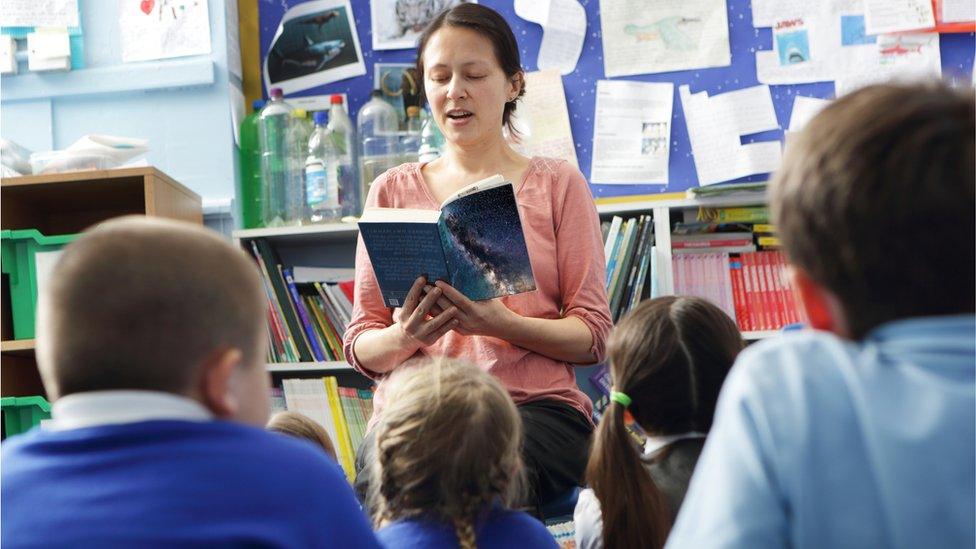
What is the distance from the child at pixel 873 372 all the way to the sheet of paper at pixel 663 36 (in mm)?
2171

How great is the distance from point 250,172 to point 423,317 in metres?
1.38

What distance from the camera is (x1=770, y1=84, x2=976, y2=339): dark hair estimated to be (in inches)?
26.0

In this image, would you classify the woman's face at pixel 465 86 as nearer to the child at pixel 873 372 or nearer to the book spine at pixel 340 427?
the book spine at pixel 340 427

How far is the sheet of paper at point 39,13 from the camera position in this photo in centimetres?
285

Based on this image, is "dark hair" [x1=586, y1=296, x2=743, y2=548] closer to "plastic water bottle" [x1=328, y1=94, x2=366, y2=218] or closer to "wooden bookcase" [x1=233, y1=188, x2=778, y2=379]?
"wooden bookcase" [x1=233, y1=188, x2=778, y2=379]

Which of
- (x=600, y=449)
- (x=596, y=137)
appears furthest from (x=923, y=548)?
(x=596, y=137)

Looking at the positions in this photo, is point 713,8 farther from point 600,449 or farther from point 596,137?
point 600,449

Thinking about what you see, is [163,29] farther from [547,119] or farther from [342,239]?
[547,119]

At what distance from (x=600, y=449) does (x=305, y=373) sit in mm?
1598

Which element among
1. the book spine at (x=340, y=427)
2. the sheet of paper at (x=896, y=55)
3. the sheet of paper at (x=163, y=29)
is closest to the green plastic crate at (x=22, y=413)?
the book spine at (x=340, y=427)

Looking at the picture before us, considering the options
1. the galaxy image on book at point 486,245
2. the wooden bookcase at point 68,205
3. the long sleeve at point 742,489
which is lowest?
the long sleeve at point 742,489

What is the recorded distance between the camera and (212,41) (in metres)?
2.85

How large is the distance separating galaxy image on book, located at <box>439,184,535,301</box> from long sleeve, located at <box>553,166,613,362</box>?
0.21 m

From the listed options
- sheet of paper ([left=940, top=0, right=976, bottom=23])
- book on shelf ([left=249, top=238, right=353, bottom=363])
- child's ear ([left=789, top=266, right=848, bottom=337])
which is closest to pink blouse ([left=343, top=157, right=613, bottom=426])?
book on shelf ([left=249, top=238, right=353, bottom=363])
